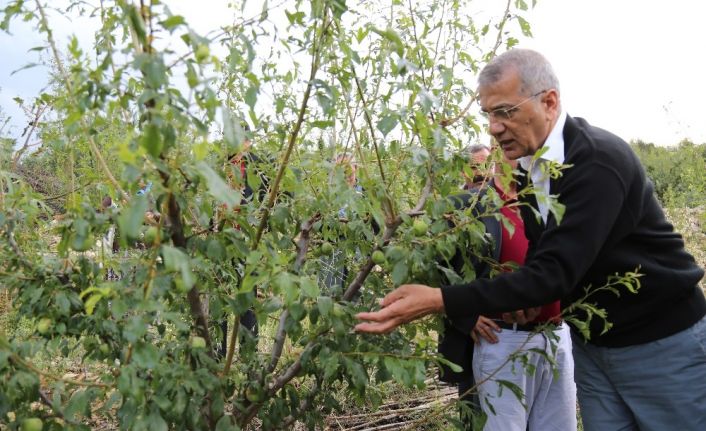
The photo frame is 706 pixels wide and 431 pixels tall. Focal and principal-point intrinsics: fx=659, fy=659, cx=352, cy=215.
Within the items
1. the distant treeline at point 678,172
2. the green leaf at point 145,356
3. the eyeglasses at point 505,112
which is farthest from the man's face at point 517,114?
the distant treeline at point 678,172

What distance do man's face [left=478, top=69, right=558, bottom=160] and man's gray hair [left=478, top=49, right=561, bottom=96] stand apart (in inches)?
0.5

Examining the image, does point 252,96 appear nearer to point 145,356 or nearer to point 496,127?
point 145,356

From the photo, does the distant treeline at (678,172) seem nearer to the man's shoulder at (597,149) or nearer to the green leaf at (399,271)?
the man's shoulder at (597,149)

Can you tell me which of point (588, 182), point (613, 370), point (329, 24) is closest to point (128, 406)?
point (329, 24)

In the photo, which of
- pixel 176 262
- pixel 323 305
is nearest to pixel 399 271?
pixel 323 305

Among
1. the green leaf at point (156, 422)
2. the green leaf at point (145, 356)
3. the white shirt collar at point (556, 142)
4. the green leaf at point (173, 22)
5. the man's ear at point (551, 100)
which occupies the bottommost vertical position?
the green leaf at point (156, 422)

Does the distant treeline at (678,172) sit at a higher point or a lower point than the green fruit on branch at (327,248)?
higher

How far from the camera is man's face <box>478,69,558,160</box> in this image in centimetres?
187

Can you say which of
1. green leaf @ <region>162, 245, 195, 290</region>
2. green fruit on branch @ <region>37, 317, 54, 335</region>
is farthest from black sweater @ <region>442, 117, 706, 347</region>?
green fruit on branch @ <region>37, 317, 54, 335</region>

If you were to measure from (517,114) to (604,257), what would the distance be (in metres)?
0.48

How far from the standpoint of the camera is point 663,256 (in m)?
1.93

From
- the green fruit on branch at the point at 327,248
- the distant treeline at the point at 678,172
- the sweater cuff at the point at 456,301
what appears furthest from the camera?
the distant treeline at the point at 678,172

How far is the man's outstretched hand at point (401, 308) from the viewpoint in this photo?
166cm

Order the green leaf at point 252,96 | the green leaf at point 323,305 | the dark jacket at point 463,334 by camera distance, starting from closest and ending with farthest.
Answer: the green leaf at point 252,96
the green leaf at point 323,305
the dark jacket at point 463,334
